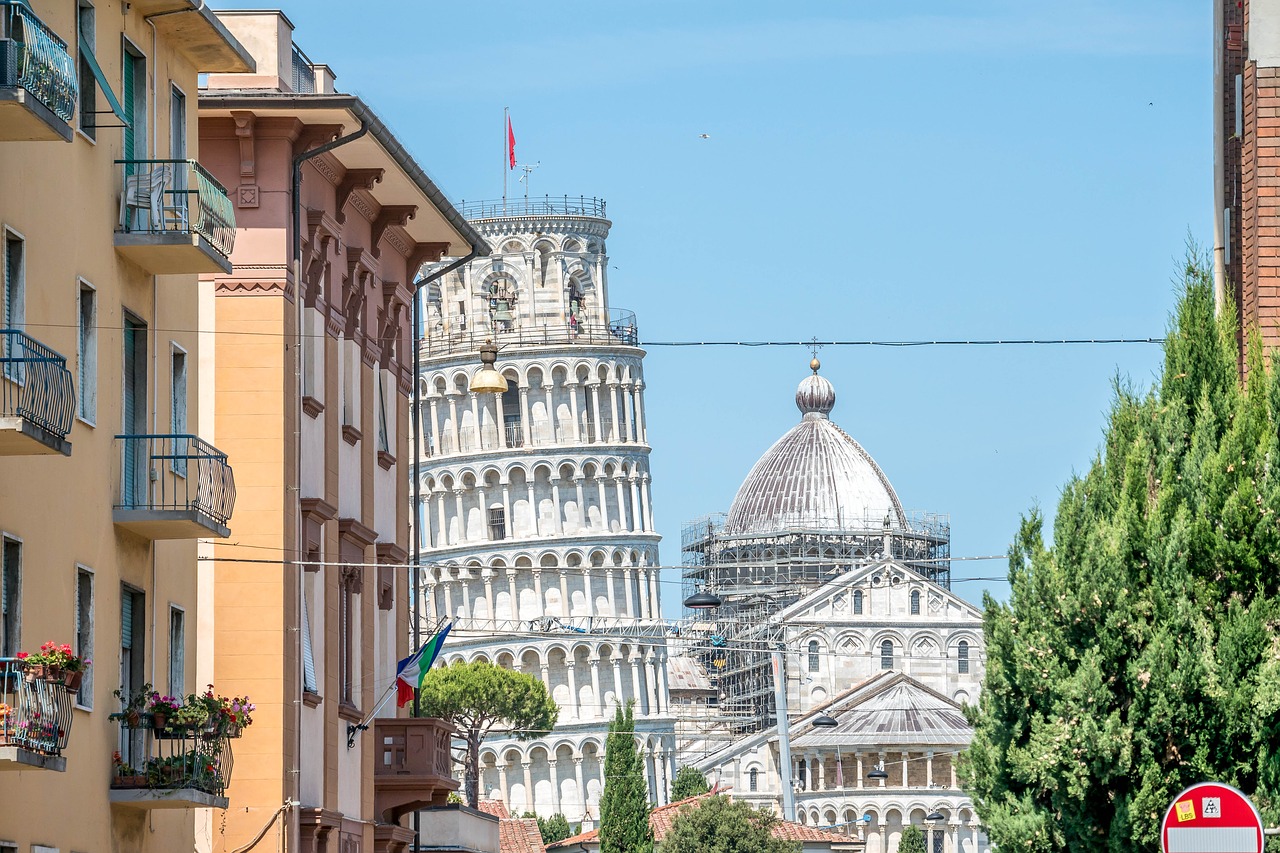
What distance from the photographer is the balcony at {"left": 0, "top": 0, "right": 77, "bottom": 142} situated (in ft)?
72.3

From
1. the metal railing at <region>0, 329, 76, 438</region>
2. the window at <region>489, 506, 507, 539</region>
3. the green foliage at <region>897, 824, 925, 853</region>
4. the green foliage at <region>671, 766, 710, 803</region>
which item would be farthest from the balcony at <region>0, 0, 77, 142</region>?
the window at <region>489, 506, 507, 539</region>

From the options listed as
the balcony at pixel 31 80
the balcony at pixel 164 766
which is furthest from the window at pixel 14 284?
the balcony at pixel 164 766

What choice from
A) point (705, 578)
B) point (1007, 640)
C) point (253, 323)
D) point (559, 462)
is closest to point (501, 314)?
point (559, 462)

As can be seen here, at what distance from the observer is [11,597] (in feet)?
79.3

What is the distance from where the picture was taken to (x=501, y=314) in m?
157

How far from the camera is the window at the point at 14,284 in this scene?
24047mm

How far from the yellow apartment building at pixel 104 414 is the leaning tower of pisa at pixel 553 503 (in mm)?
123735

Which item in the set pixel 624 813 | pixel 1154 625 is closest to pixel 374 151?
pixel 1154 625

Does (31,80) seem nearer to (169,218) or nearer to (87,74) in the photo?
(87,74)

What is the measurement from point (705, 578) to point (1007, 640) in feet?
560

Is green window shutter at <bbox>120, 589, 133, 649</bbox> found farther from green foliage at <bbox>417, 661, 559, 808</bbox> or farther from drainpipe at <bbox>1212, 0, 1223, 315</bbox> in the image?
green foliage at <bbox>417, 661, 559, 808</bbox>

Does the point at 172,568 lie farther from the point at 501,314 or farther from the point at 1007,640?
the point at 501,314

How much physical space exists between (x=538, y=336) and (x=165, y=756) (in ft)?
419

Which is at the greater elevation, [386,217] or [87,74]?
[386,217]
